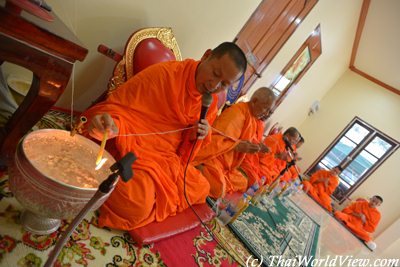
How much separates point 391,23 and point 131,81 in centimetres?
534

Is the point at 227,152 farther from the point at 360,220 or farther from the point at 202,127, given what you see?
the point at 360,220

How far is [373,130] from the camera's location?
6.99 meters

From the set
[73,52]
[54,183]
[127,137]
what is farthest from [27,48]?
[127,137]

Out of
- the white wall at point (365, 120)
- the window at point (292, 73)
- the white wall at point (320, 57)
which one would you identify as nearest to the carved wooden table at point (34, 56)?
the white wall at point (320, 57)

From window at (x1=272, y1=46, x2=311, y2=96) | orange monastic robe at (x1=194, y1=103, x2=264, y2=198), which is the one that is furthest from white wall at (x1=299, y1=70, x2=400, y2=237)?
orange monastic robe at (x1=194, y1=103, x2=264, y2=198)

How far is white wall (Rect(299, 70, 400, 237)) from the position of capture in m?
6.46

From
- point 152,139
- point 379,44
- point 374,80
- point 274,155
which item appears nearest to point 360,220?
point 274,155

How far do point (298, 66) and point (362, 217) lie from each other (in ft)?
10.8

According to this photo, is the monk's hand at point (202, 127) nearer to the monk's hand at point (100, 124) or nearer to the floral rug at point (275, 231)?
the monk's hand at point (100, 124)

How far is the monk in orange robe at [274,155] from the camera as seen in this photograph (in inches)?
128

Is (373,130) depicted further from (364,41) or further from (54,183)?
(54,183)

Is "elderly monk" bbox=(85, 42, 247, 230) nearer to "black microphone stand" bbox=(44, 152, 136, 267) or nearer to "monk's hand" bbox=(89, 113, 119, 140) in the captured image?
"monk's hand" bbox=(89, 113, 119, 140)

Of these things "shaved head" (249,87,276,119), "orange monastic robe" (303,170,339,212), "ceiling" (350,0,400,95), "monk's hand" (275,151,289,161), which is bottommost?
"orange monastic robe" (303,170,339,212)

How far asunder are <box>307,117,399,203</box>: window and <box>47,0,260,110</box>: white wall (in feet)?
19.9
